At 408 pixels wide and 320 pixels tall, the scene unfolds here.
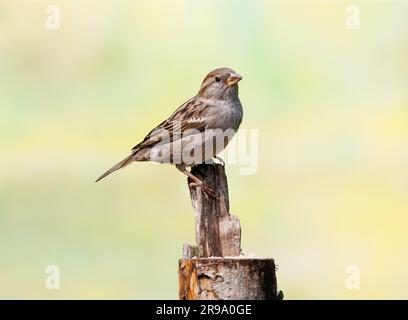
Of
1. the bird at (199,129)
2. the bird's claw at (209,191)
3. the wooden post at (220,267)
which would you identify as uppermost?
the bird at (199,129)

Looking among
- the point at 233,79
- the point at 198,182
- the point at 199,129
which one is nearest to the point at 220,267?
the point at 198,182

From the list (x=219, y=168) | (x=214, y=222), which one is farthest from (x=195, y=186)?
(x=214, y=222)

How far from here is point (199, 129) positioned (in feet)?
33.1

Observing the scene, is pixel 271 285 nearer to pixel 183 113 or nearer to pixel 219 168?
pixel 219 168

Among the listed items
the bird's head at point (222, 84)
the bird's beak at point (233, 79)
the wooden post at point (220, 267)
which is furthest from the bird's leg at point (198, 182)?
the bird's beak at point (233, 79)

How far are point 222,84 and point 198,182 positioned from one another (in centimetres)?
210

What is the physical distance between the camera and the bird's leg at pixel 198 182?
8.23m

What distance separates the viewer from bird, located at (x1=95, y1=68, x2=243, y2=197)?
387 inches

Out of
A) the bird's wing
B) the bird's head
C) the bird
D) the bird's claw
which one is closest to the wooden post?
the bird's claw

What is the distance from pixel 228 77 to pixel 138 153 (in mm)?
1709

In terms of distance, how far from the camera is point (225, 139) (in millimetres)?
9883

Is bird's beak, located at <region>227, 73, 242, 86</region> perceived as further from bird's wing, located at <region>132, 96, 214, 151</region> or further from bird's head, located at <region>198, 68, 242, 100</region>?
bird's wing, located at <region>132, 96, 214, 151</region>

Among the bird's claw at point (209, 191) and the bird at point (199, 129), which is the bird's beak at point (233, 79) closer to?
the bird at point (199, 129)
